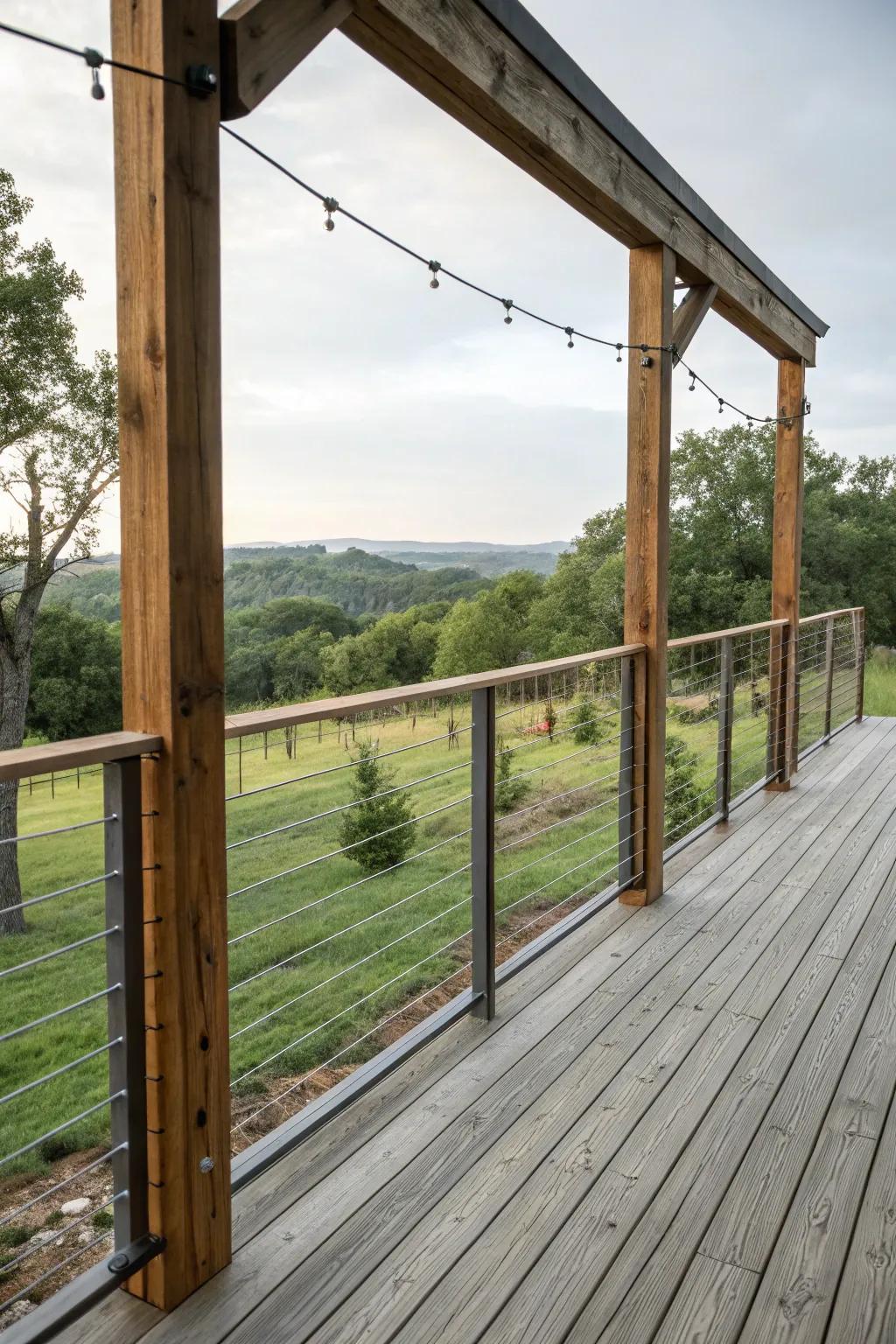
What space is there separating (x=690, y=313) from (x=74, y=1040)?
8875mm

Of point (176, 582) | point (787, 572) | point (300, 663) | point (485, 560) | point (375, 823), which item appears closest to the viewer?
point (176, 582)

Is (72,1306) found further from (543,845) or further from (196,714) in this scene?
(543,845)

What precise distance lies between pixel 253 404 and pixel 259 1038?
17.8 meters

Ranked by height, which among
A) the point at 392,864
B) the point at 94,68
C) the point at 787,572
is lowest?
the point at 392,864

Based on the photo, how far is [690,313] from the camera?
338 centimetres

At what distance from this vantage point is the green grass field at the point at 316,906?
21.2 ft

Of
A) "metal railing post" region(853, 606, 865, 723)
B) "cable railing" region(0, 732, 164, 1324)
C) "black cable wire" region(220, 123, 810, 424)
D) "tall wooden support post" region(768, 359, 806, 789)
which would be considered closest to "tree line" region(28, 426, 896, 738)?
"cable railing" region(0, 732, 164, 1324)

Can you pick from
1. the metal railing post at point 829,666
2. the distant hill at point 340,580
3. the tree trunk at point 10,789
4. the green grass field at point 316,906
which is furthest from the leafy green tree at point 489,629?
the metal railing post at point 829,666

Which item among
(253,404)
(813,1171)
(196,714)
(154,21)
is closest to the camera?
(154,21)

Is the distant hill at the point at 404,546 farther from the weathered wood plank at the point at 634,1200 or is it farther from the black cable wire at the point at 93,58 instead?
the black cable wire at the point at 93,58

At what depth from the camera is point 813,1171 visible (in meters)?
1.79

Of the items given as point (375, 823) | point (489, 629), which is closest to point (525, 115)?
point (375, 823)

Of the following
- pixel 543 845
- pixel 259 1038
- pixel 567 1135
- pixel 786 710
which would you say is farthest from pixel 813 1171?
pixel 543 845

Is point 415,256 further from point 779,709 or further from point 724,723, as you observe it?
point 779,709
